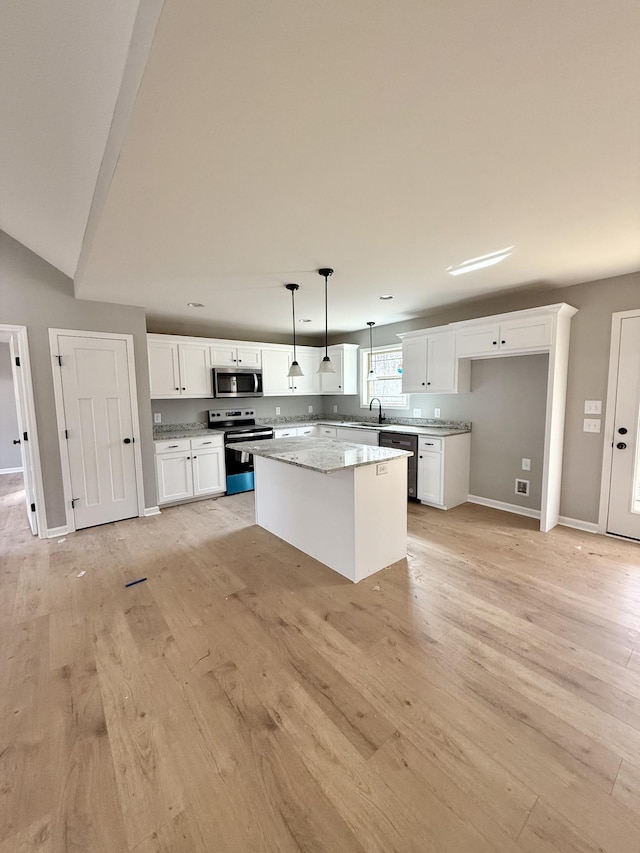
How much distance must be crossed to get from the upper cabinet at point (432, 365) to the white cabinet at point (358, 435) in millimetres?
757

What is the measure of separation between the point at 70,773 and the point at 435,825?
1396 millimetres

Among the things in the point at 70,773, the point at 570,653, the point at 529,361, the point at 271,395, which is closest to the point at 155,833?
the point at 70,773

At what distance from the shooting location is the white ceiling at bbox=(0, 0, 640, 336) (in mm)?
1001

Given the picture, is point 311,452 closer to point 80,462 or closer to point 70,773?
point 70,773

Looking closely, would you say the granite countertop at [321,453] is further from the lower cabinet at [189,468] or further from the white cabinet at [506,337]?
the white cabinet at [506,337]

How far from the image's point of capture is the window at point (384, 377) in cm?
545

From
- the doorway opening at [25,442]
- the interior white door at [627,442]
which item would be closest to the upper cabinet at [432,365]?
the interior white door at [627,442]

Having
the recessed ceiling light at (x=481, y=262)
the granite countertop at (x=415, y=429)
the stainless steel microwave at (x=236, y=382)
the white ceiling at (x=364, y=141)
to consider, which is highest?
the recessed ceiling light at (x=481, y=262)

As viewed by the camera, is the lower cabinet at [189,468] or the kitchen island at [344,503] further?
the lower cabinet at [189,468]

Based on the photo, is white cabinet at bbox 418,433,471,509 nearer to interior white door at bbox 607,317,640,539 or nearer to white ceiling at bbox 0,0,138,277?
interior white door at bbox 607,317,640,539

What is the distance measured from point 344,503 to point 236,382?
3063 millimetres

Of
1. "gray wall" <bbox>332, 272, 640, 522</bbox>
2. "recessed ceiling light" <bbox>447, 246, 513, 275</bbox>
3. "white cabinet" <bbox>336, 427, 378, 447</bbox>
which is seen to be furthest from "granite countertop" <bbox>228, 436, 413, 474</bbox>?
"gray wall" <bbox>332, 272, 640, 522</bbox>

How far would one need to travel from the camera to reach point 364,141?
1446 mm

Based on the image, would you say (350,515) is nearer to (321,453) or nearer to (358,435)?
(321,453)
